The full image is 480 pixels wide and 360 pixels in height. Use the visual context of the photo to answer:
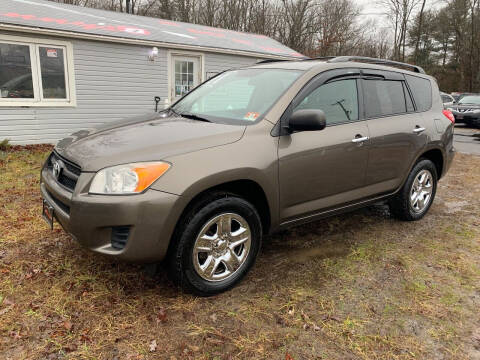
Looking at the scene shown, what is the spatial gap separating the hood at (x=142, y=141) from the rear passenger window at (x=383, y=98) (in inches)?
60.7

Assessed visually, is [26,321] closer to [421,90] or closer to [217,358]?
[217,358]

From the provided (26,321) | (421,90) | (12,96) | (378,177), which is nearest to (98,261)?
(26,321)

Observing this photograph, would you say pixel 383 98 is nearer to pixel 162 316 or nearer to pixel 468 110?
pixel 162 316

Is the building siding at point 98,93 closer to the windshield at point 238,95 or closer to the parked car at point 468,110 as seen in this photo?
the windshield at point 238,95

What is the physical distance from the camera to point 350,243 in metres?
3.73

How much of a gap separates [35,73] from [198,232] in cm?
797

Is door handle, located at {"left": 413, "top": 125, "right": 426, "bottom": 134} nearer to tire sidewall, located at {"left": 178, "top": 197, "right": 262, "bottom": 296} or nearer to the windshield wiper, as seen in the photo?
tire sidewall, located at {"left": 178, "top": 197, "right": 262, "bottom": 296}

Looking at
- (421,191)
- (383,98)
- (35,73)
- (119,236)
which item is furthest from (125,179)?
(35,73)

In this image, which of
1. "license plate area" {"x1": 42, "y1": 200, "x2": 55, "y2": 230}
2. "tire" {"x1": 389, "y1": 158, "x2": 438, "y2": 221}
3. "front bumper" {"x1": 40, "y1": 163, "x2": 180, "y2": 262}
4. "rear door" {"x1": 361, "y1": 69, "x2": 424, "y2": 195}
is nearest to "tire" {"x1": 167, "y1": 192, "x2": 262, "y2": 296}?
"front bumper" {"x1": 40, "y1": 163, "x2": 180, "y2": 262}

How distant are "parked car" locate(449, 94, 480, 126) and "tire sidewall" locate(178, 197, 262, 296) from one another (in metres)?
16.7

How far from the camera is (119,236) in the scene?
90.8 inches

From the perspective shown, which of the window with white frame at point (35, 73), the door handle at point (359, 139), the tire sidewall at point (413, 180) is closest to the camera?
the door handle at point (359, 139)

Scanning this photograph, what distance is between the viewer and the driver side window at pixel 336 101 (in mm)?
3111

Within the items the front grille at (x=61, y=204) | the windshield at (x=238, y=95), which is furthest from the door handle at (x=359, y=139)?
the front grille at (x=61, y=204)
